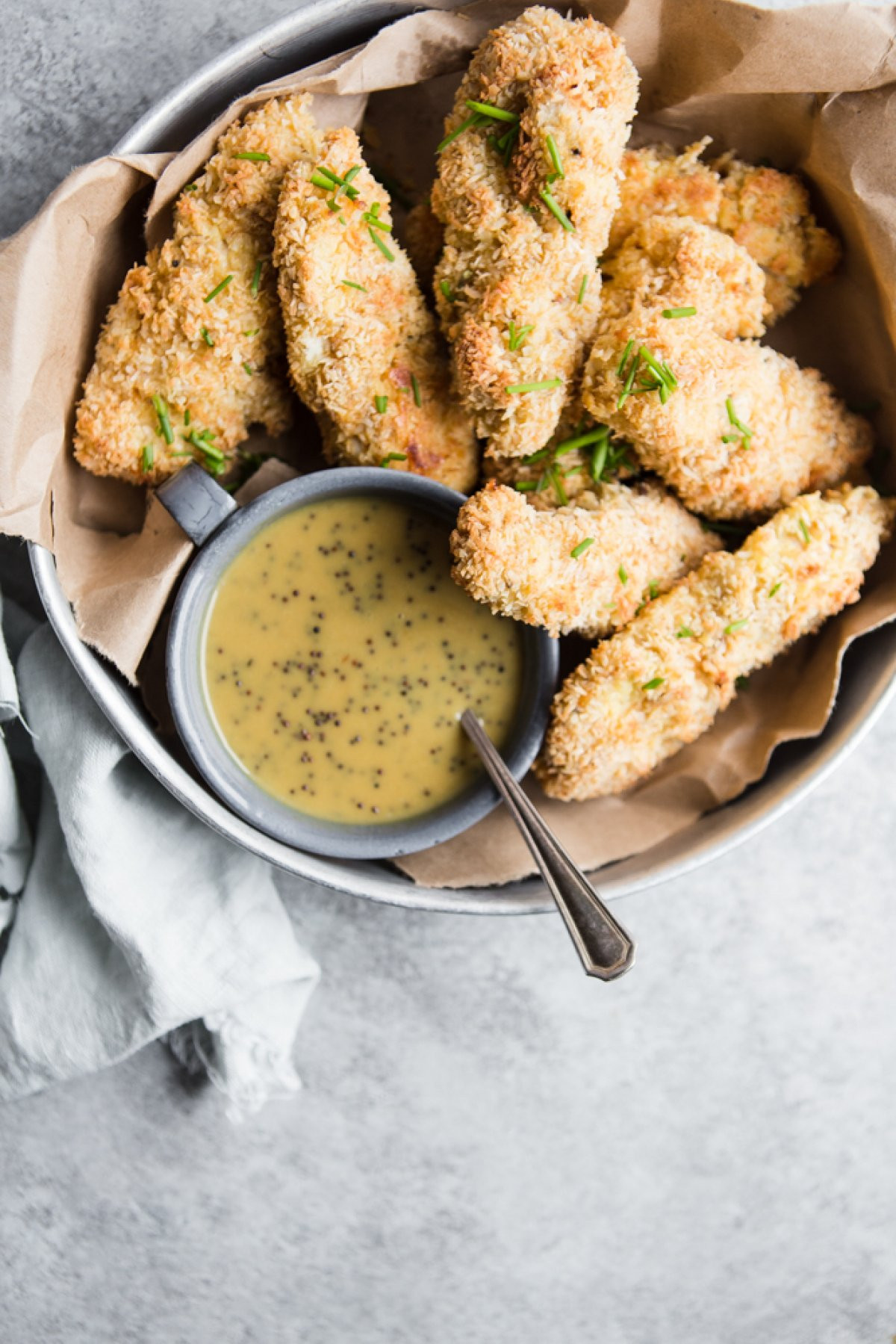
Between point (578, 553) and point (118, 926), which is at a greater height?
point (578, 553)

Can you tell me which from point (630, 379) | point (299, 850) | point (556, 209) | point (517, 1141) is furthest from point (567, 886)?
point (556, 209)

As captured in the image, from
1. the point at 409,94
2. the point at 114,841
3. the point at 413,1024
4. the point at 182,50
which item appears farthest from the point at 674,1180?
the point at 182,50

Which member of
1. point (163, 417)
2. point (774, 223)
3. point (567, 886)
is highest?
point (163, 417)

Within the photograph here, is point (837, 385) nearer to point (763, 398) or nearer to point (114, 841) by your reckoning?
point (763, 398)

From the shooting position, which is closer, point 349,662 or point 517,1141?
point 349,662

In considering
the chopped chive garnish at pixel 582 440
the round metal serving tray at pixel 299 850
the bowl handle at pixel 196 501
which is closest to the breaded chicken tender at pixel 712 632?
the round metal serving tray at pixel 299 850

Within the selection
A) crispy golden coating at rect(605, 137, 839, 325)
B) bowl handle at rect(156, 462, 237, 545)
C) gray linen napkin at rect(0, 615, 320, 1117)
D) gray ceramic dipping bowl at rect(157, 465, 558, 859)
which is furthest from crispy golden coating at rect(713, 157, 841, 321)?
gray linen napkin at rect(0, 615, 320, 1117)

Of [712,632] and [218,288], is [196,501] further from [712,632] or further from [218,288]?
[712,632]

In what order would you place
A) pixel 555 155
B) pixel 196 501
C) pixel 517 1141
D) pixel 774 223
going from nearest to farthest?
1. pixel 555 155
2. pixel 196 501
3. pixel 774 223
4. pixel 517 1141
